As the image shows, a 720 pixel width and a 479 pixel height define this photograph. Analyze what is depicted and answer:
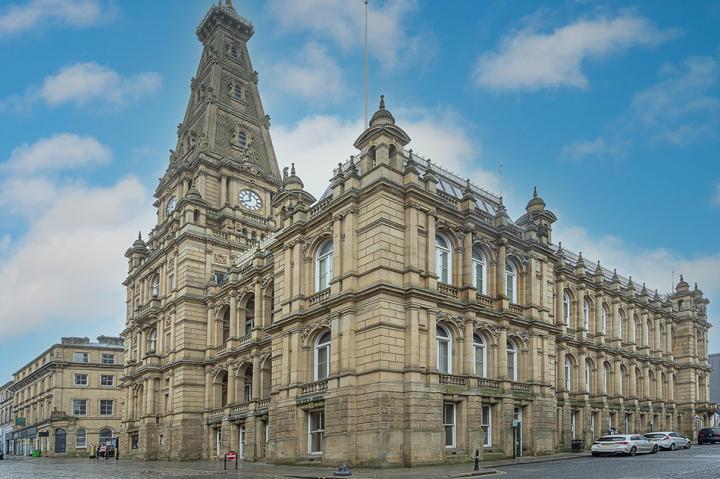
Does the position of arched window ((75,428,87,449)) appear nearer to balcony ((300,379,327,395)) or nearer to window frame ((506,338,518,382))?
balcony ((300,379,327,395))

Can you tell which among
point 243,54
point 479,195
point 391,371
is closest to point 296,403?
point 391,371

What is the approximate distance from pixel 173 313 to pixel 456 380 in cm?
2856

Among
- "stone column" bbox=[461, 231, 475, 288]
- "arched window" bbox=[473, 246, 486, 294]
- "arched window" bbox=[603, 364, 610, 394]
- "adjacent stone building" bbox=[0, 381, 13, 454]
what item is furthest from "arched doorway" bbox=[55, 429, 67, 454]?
"stone column" bbox=[461, 231, 475, 288]

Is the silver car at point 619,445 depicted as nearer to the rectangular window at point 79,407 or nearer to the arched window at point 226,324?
the arched window at point 226,324

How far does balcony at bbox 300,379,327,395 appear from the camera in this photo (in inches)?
1351

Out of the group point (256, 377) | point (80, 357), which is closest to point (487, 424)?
point (256, 377)

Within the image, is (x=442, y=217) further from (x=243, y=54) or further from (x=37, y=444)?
(x=37, y=444)

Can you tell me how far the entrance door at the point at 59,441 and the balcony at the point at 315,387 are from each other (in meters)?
62.3

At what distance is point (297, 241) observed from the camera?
3822cm

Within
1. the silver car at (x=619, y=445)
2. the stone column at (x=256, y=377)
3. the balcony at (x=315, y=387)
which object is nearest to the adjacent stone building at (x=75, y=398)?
the stone column at (x=256, y=377)

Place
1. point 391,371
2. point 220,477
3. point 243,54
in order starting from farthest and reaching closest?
point 243,54, point 391,371, point 220,477

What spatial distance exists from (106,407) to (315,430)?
63690mm

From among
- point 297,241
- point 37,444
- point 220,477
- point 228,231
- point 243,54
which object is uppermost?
point 243,54

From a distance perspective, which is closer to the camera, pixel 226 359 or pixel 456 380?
pixel 456 380
